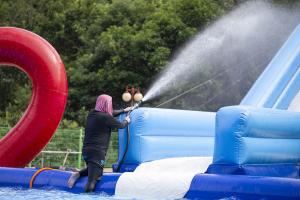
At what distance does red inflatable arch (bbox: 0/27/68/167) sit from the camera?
28.9 feet

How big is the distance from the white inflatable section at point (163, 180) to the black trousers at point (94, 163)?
12.6 inches

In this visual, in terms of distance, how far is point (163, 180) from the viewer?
6.78 m

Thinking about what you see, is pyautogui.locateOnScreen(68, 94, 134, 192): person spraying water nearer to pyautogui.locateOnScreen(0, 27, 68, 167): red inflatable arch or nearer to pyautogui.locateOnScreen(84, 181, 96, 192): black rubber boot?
pyautogui.locateOnScreen(84, 181, 96, 192): black rubber boot

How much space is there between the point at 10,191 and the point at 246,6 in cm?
1136

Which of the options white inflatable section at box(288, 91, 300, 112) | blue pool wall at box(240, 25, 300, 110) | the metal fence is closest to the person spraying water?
blue pool wall at box(240, 25, 300, 110)

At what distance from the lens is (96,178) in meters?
7.27

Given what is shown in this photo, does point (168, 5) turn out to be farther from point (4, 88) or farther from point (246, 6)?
point (4, 88)

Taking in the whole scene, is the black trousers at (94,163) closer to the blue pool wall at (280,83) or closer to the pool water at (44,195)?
the pool water at (44,195)

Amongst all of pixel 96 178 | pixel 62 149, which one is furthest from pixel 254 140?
pixel 62 149

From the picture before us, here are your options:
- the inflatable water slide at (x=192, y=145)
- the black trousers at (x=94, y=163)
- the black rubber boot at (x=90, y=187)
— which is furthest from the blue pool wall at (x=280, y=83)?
the black rubber boot at (x=90, y=187)

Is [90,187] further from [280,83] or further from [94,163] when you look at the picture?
[280,83]

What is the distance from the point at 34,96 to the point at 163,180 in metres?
2.92

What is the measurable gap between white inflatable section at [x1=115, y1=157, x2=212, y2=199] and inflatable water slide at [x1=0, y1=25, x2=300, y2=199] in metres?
0.01

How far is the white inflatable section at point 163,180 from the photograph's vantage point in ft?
21.7
